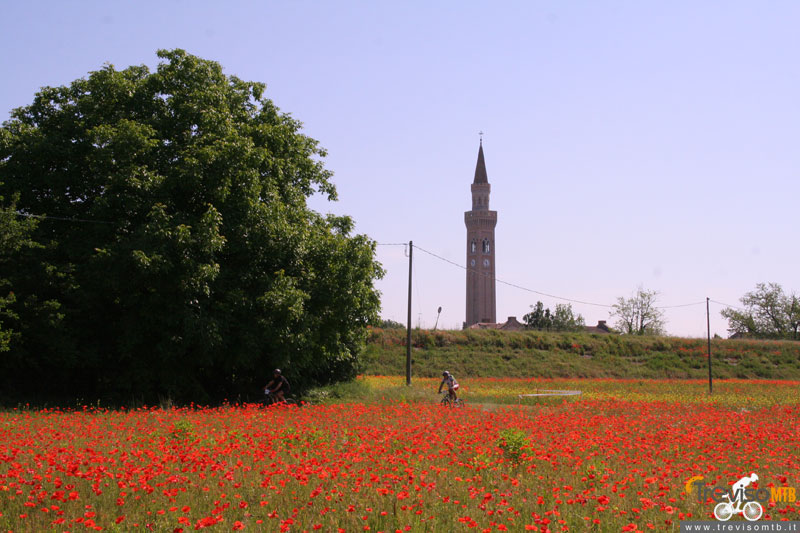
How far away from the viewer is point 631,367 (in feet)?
192

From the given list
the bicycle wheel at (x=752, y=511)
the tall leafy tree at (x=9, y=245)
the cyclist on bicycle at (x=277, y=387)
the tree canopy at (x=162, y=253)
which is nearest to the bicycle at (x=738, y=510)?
the bicycle wheel at (x=752, y=511)

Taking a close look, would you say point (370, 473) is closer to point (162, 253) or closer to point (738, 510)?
point (738, 510)

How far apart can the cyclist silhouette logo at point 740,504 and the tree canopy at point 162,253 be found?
14291 mm

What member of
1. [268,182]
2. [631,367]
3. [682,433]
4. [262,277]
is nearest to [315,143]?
[268,182]

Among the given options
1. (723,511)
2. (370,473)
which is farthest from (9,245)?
(723,511)

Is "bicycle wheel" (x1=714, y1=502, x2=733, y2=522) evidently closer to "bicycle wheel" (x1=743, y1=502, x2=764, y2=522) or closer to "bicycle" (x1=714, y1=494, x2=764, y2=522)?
"bicycle" (x1=714, y1=494, x2=764, y2=522)

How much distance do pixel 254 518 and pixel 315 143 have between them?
22.6 metres

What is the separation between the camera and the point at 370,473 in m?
8.37

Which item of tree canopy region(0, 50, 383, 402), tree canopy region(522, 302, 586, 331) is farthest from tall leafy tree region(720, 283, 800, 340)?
tree canopy region(0, 50, 383, 402)

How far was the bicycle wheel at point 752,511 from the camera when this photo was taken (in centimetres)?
680

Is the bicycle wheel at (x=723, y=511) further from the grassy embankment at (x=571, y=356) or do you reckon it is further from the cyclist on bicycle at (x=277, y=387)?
the grassy embankment at (x=571, y=356)

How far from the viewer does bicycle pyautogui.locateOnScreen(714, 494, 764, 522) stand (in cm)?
682

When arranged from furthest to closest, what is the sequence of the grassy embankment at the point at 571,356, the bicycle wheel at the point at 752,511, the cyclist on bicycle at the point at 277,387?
the grassy embankment at the point at 571,356, the cyclist on bicycle at the point at 277,387, the bicycle wheel at the point at 752,511

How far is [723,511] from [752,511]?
0.31m
